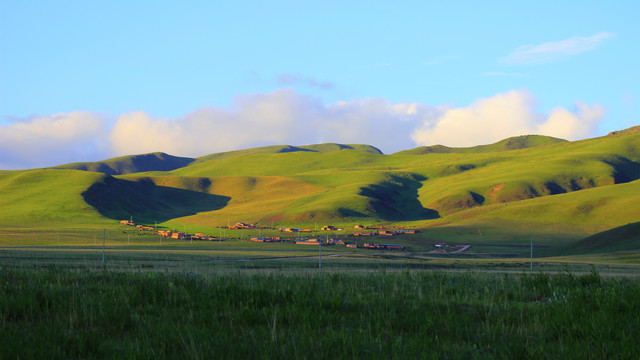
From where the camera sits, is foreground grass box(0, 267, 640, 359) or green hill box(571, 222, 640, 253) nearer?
foreground grass box(0, 267, 640, 359)

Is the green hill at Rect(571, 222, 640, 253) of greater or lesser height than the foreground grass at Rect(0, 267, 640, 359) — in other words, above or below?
below

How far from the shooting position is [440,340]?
322 inches

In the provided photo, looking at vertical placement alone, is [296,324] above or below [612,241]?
above

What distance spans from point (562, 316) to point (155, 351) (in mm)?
5954

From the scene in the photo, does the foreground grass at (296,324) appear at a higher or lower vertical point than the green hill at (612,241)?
higher

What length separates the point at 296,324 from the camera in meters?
8.84

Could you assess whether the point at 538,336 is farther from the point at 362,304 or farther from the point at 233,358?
the point at 233,358

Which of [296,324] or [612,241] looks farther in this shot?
[612,241]

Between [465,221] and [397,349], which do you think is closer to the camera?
[397,349]

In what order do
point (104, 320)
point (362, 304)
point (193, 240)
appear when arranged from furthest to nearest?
point (193, 240) < point (362, 304) < point (104, 320)

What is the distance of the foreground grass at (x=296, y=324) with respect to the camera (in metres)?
7.44

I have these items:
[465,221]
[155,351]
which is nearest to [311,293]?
[155,351]

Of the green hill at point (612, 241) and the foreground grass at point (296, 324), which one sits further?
the green hill at point (612, 241)

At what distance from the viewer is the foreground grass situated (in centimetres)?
744
